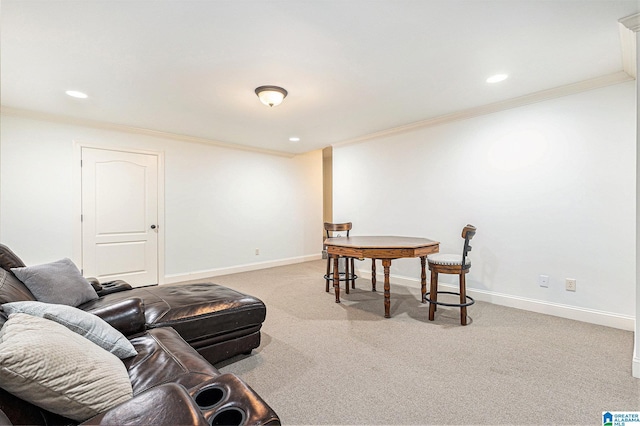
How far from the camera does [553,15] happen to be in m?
1.97

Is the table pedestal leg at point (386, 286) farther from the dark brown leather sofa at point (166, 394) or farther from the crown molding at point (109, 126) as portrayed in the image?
the crown molding at point (109, 126)

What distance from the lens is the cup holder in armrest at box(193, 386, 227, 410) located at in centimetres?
103

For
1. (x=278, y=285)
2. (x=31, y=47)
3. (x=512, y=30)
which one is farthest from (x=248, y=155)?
(x=512, y=30)

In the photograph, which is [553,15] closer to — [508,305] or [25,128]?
[508,305]

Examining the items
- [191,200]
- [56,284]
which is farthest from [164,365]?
[191,200]

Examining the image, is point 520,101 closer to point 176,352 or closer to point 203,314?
point 203,314

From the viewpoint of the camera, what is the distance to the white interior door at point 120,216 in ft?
13.6

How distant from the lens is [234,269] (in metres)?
5.50

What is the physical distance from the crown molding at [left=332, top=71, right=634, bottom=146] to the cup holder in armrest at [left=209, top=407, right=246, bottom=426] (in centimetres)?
395

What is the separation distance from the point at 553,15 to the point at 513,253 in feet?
7.95

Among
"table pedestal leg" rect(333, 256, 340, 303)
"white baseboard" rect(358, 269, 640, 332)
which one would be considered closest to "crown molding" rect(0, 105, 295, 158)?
"table pedestal leg" rect(333, 256, 340, 303)

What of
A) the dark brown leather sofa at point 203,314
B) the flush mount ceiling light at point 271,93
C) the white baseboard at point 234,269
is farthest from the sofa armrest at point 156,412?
the white baseboard at point 234,269

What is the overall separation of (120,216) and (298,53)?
3657mm

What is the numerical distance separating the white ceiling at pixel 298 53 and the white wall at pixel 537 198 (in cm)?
39
